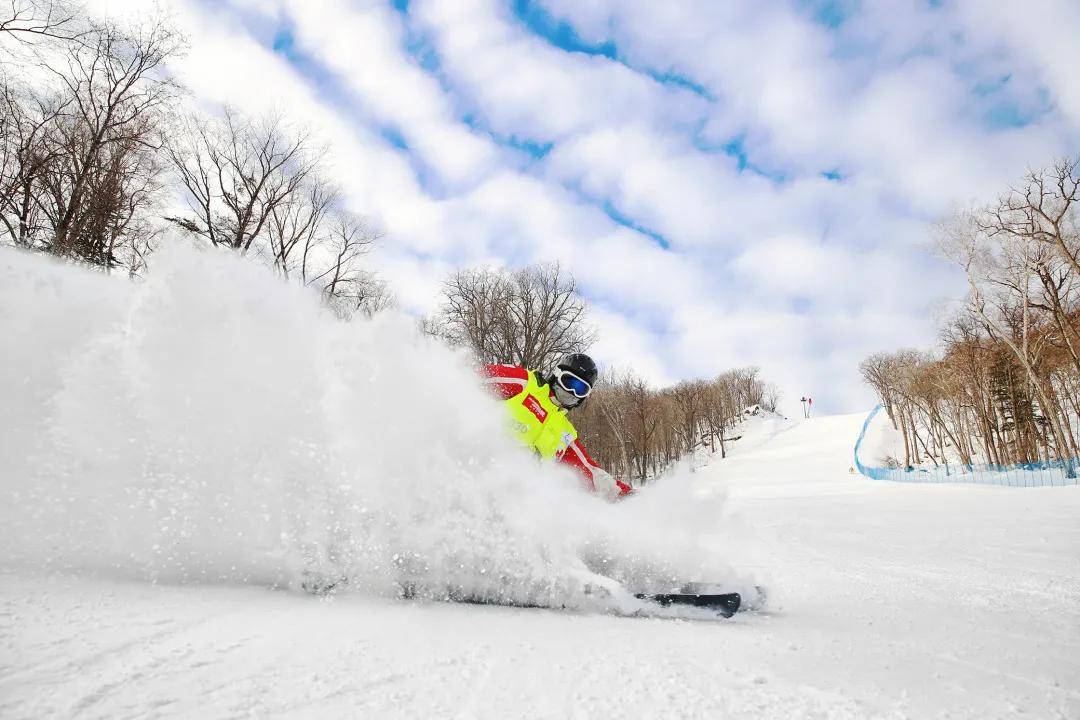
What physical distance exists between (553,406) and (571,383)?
0.30m

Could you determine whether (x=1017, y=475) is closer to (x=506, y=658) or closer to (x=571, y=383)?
(x=571, y=383)

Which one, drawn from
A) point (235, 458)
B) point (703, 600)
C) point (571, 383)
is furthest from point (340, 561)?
point (571, 383)

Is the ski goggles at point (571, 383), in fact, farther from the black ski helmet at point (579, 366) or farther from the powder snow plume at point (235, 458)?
the powder snow plume at point (235, 458)

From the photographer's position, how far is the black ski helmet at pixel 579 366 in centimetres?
489

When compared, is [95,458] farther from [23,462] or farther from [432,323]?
[432,323]

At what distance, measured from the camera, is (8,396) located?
2801 millimetres

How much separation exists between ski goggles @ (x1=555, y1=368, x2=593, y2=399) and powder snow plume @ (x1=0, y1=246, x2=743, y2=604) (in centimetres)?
171

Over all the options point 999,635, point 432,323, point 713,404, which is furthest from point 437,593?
point 713,404

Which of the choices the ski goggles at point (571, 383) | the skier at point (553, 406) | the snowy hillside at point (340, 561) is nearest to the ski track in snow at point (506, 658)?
the snowy hillside at point (340, 561)

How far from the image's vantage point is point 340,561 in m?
2.75

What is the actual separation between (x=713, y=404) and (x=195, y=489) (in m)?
65.5

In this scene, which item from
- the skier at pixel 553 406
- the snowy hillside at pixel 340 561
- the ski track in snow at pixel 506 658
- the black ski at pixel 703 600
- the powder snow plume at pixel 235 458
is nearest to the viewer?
the ski track in snow at pixel 506 658

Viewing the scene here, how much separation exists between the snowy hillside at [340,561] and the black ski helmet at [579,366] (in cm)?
138

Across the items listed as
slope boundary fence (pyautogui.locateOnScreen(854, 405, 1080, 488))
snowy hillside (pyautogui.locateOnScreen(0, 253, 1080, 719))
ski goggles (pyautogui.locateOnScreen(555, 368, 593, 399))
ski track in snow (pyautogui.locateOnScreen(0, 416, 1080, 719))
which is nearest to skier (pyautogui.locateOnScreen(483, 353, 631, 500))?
ski goggles (pyautogui.locateOnScreen(555, 368, 593, 399))
